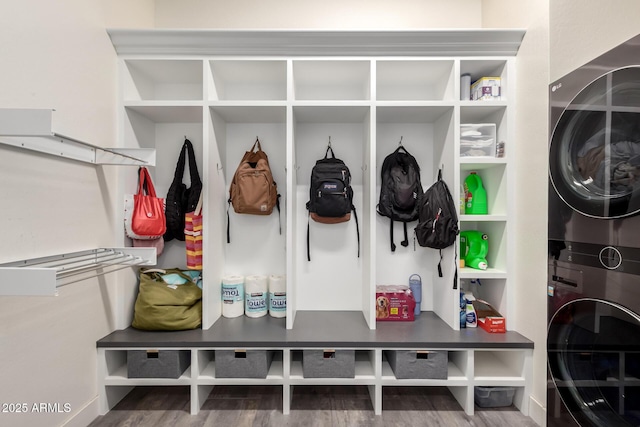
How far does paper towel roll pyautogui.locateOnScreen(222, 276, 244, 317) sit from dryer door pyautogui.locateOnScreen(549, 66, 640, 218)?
1998 millimetres

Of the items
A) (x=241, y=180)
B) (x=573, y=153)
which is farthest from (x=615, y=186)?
(x=241, y=180)

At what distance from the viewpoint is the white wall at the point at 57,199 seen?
1.26m

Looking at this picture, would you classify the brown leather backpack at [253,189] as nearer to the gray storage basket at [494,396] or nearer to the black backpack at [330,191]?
the black backpack at [330,191]

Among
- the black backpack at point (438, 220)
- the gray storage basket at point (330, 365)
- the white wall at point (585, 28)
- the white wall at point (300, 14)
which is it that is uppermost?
the white wall at point (300, 14)

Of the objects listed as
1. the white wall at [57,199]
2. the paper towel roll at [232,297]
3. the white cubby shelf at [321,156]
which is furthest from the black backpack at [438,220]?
the white wall at [57,199]

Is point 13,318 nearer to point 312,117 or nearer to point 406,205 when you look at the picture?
point 312,117

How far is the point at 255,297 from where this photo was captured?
211 cm

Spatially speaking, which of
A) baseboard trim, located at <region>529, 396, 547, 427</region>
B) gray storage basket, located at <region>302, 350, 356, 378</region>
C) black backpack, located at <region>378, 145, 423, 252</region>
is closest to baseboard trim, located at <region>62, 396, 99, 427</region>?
gray storage basket, located at <region>302, 350, 356, 378</region>

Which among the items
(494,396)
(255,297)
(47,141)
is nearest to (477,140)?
(494,396)

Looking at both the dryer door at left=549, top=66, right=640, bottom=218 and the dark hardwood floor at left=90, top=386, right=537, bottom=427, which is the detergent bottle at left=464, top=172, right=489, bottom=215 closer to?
the dryer door at left=549, top=66, right=640, bottom=218

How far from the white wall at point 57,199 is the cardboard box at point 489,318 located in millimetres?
2392

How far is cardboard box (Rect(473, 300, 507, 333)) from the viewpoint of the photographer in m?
1.86

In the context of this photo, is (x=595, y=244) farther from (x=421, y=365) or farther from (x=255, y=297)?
(x=255, y=297)

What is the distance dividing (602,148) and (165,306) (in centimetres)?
238
